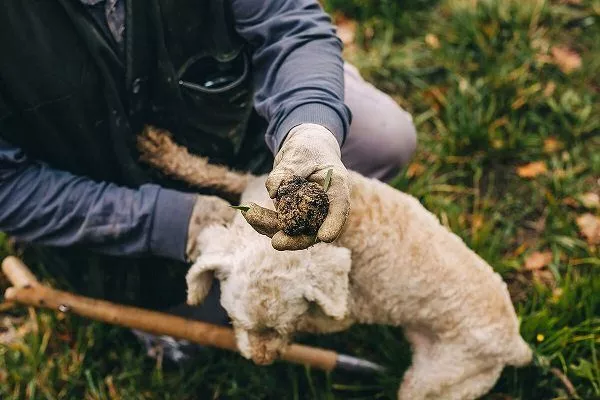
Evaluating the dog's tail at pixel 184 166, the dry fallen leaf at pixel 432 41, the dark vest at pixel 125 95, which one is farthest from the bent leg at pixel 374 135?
the dry fallen leaf at pixel 432 41

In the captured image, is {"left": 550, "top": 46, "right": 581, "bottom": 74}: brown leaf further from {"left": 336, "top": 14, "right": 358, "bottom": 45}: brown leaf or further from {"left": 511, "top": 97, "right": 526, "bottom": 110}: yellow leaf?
{"left": 336, "top": 14, "right": 358, "bottom": 45}: brown leaf

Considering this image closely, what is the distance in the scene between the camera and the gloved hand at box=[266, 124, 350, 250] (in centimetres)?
192

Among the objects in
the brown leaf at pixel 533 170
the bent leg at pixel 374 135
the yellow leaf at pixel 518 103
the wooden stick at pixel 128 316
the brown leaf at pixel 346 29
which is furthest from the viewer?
the brown leaf at pixel 346 29

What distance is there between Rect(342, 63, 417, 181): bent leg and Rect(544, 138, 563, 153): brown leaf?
1.06 metres

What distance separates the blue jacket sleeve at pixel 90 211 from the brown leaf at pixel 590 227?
231 centimetres

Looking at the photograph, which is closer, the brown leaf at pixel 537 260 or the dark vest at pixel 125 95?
the dark vest at pixel 125 95

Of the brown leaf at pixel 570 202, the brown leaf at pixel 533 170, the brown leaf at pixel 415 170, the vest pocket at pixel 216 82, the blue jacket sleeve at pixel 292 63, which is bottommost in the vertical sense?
the brown leaf at pixel 570 202

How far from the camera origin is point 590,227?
370 centimetres

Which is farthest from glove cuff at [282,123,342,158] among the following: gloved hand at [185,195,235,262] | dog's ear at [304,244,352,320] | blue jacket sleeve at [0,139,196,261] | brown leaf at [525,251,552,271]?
brown leaf at [525,251,552,271]

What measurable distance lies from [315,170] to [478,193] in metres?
2.14

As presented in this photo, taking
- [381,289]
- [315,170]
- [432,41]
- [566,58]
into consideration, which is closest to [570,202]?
[566,58]

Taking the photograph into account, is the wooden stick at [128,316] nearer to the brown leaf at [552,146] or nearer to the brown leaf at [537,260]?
the brown leaf at [537,260]

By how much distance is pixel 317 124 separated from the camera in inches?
92.4

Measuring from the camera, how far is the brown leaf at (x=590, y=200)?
3.75 m
